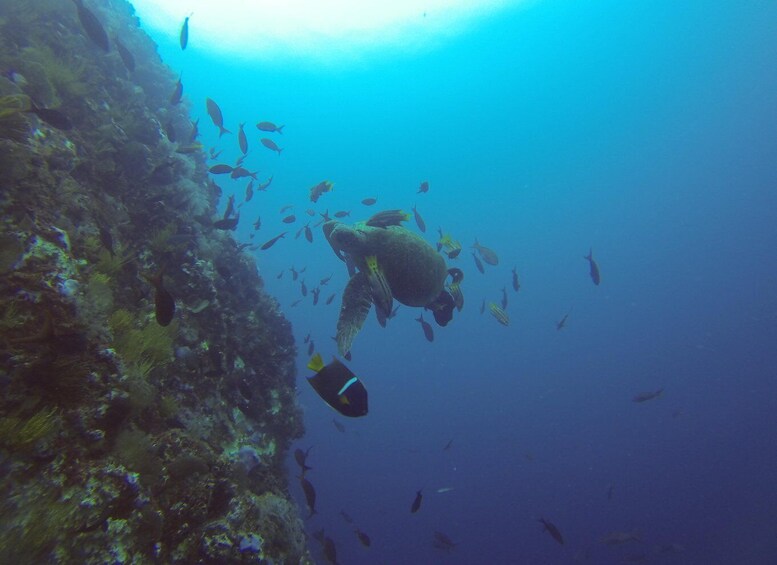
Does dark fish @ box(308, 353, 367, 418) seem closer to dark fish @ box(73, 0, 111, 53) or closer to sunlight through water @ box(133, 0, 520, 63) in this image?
dark fish @ box(73, 0, 111, 53)

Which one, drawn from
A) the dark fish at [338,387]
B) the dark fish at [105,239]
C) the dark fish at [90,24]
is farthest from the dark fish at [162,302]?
the dark fish at [90,24]

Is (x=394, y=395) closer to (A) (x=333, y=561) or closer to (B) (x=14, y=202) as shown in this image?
(A) (x=333, y=561)

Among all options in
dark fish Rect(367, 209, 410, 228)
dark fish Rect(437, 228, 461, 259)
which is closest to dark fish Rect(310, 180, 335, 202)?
dark fish Rect(437, 228, 461, 259)

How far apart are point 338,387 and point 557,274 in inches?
4263

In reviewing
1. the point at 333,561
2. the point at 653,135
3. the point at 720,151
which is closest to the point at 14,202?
the point at 333,561

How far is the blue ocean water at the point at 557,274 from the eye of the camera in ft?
95.5

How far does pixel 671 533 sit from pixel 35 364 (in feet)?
123

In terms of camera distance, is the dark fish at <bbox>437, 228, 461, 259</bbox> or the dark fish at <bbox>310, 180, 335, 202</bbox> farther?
the dark fish at <bbox>310, 180, 335, 202</bbox>

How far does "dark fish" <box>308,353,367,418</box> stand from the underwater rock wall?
1190 millimetres

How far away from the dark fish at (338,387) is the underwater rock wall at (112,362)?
1190 mm

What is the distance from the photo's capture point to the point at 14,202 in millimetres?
3260

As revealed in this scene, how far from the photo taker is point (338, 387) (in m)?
3.10

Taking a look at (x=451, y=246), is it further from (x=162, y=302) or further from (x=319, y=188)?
(x=162, y=302)

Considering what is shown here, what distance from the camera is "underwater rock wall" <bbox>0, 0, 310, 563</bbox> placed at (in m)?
2.30
